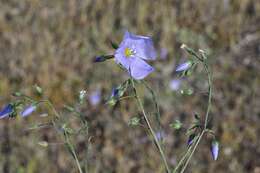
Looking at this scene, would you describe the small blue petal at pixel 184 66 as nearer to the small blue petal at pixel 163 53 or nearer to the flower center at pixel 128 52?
the flower center at pixel 128 52

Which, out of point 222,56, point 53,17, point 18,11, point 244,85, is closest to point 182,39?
point 222,56

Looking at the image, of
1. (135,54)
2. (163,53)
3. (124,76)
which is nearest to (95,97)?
(124,76)

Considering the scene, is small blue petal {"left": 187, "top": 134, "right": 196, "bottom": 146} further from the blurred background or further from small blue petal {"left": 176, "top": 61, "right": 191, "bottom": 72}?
the blurred background

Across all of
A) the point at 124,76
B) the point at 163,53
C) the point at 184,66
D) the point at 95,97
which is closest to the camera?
the point at 184,66

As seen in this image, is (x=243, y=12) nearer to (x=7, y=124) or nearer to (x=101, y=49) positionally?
(x=101, y=49)

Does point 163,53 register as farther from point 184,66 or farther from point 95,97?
point 184,66

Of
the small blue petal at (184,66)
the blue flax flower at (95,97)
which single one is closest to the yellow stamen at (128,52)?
the small blue petal at (184,66)
